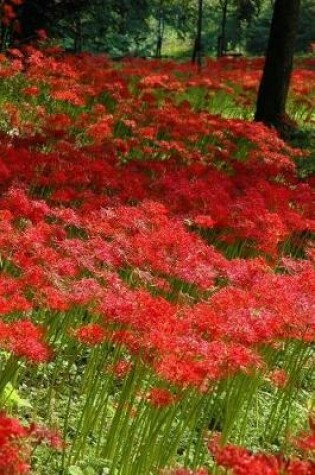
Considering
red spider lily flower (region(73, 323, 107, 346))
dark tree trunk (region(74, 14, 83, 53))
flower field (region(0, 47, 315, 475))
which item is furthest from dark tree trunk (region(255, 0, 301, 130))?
red spider lily flower (region(73, 323, 107, 346))

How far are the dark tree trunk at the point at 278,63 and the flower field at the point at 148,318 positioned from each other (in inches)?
136

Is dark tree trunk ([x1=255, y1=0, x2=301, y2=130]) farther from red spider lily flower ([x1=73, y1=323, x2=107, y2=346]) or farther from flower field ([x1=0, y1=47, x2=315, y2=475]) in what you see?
red spider lily flower ([x1=73, y1=323, x2=107, y2=346])

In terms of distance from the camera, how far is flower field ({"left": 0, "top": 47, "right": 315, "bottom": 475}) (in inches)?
161

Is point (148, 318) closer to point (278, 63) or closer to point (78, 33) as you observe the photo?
point (278, 63)

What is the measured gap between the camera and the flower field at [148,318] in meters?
4.09

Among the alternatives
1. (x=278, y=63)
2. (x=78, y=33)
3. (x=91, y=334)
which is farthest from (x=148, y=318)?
(x=78, y=33)

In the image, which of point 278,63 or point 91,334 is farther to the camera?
point 278,63

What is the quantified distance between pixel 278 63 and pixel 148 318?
10.3 m

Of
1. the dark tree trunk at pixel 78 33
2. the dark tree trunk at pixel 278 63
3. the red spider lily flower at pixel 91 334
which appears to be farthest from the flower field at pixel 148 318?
the dark tree trunk at pixel 78 33

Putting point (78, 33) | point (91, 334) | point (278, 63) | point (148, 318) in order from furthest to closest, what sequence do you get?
point (78, 33) → point (278, 63) → point (91, 334) → point (148, 318)

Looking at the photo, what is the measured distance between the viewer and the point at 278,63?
13500 mm

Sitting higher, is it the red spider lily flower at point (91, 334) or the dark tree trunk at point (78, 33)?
the dark tree trunk at point (78, 33)

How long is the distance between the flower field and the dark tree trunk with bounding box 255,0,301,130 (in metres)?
3.44

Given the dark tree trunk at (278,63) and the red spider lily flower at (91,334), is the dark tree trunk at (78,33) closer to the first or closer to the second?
the dark tree trunk at (278,63)
